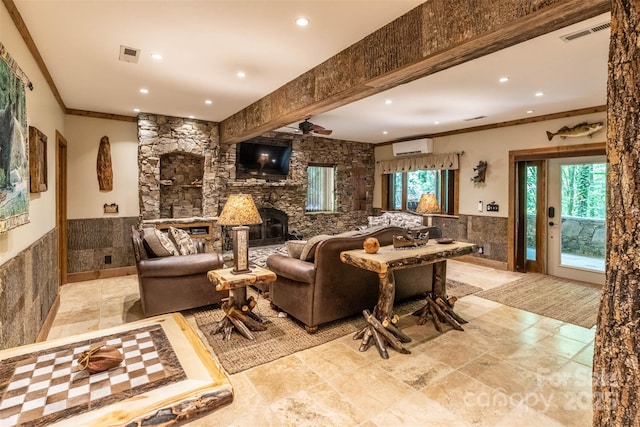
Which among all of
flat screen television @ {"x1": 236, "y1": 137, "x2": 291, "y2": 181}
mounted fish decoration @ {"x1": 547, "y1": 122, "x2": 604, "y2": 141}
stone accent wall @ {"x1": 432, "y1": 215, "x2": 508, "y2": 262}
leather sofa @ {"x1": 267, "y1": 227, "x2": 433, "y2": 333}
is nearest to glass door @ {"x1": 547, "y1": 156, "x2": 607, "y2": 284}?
mounted fish decoration @ {"x1": 547, "y1": 122, "x2": 604, "y2": 141}

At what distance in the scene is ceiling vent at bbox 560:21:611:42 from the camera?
98.8 inches

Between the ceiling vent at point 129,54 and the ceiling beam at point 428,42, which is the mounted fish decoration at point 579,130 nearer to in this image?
the ceiling beam at point 428,42

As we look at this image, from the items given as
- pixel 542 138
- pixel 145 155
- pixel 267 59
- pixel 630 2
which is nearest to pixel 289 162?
pixel 145 155

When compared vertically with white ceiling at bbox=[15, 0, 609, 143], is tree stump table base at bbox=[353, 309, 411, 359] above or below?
below

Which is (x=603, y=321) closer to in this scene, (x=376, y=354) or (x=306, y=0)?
(x=376, y=354)

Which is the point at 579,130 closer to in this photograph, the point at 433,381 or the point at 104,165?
the point at 433,381

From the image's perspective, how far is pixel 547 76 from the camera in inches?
143

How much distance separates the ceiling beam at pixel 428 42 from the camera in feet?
5.74

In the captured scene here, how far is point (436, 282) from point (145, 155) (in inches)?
195

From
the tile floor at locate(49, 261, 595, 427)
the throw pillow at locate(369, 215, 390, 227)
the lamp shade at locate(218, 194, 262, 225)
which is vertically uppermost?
the lamp shade at locate(218, 194, 262, 225)

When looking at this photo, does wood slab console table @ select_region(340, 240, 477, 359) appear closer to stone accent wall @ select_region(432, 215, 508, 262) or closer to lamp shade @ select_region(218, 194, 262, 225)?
lamp shade @ select_region(218, 194, 262, 225)

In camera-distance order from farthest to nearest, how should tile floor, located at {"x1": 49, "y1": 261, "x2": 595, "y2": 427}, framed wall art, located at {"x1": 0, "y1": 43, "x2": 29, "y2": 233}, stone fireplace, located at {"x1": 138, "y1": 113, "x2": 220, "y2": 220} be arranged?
stone fireplace, located at {"x1": 138, "y1": 113, "x2": 220, "y2": 220} < tile floor, located at {"x1": 49, "y1": 261, "x2": 595, "y2": 427} < framed wall art, located at {"x1": 0, "y1": 43, "x2": 29, "y2": 233}

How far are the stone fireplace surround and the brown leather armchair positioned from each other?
6.96 feet

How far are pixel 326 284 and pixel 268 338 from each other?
748 mm
